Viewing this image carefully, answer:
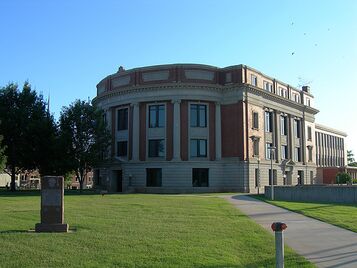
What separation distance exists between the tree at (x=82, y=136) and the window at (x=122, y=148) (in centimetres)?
808

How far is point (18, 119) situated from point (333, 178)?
58.0 meters

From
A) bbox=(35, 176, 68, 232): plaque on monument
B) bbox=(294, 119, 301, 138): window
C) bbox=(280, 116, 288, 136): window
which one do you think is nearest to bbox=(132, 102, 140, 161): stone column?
bbox=(280, 116, 288, 136): window

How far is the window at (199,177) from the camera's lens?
191ft

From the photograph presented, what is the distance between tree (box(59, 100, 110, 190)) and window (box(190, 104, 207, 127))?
1198cm

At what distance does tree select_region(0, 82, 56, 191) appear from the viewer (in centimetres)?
5047

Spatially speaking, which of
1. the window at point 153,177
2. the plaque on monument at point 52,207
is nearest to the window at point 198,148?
the window at point 153,177

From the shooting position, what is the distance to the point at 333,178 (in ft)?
277

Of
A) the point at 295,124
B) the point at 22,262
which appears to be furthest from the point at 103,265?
the point at 295,124

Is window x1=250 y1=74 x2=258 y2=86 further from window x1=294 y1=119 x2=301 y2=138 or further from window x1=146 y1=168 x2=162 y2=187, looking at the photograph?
window x1=146 y1=168 x2=162 y2=187

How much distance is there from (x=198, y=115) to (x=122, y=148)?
38.9 feet

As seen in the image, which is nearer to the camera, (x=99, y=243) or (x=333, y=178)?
(x=99, y=243)

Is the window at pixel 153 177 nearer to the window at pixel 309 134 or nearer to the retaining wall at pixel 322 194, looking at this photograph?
the retaining wall at pixel 322 194

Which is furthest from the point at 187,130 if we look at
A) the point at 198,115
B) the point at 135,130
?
the point at 135,130

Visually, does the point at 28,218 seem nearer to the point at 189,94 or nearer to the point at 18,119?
the point at 18,119
